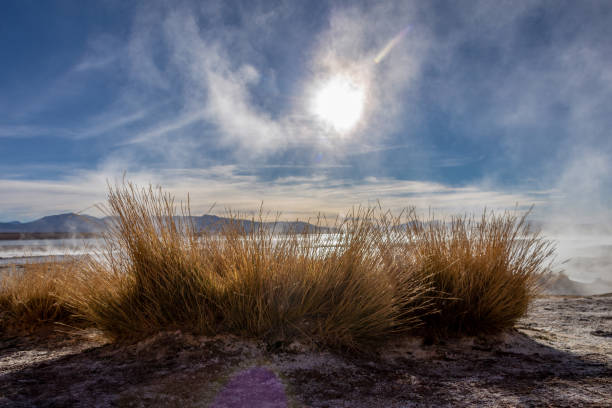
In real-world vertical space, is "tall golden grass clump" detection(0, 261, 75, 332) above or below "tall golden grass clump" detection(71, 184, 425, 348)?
below

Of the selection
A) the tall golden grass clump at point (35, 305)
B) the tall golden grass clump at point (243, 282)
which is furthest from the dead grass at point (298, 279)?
the tall golden grass clump at point (35, 305)

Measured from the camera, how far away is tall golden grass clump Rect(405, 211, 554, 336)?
306 centimetres

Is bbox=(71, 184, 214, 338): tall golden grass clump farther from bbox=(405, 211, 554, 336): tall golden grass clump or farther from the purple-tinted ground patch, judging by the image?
bbox=(405, 211, 554, 336): tall golden grass clump

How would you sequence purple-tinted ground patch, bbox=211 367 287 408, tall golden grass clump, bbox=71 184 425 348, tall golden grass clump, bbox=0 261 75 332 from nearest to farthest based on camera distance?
purple-tinted ground patch, bbox=211 367 287 408, tall golden grass clump, bbox=71 184 425 348, tall golden grass clump, bbox=0 261 75 332

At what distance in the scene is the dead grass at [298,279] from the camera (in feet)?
8.27

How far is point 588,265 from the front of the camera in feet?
46.8

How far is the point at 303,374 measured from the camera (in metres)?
2.17

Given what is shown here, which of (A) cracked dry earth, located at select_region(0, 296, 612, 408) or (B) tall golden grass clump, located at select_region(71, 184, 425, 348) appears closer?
(A) cracked dry earth, located at select_region(0, 296, 612, 408)

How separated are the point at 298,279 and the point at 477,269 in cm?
148

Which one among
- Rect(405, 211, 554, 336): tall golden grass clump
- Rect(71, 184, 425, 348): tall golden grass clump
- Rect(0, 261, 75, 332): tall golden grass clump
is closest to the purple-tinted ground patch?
Rect(71, 184, 425, 348): tall golden grass clump

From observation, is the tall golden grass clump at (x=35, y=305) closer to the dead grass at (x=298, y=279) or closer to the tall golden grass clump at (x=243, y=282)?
the dead grass at (x=298, y=279)

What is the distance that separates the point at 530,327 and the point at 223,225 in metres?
2.88

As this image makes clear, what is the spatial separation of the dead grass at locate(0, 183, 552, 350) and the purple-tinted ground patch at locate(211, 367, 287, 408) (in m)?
0.34

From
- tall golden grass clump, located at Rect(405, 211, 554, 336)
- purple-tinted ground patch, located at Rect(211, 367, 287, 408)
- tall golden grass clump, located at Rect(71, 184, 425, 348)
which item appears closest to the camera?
purple-tinted ground patch, located at Rect(211, 367, 287, 408)
